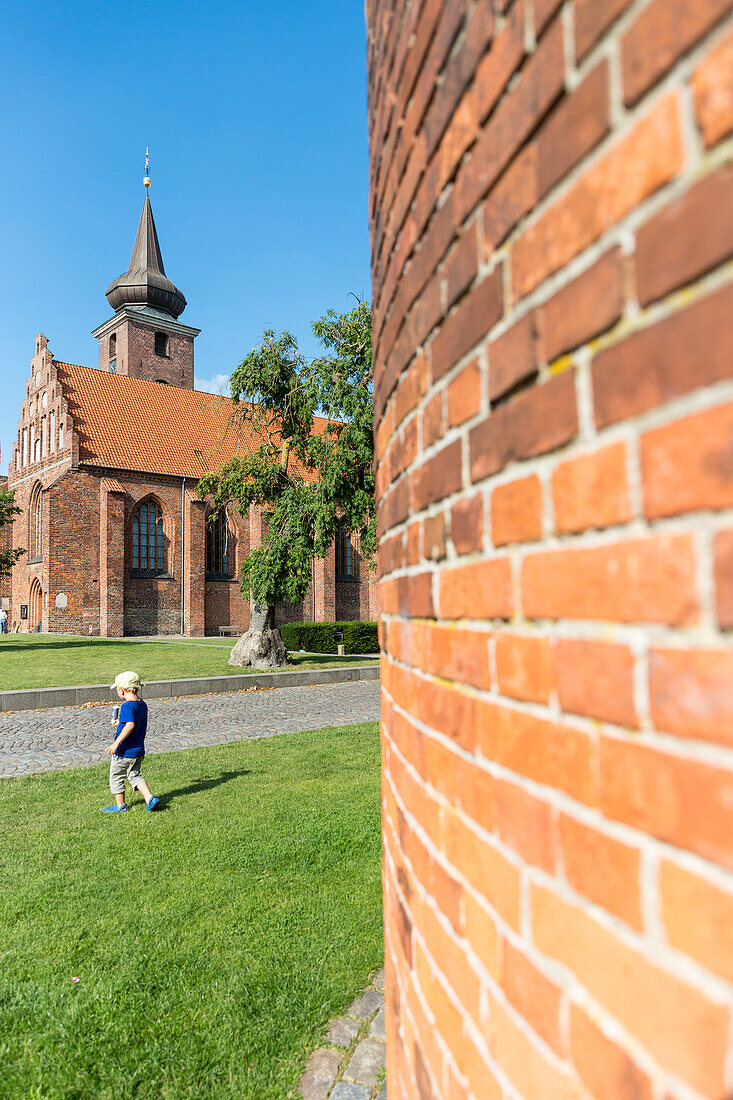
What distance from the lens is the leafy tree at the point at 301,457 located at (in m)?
15.2

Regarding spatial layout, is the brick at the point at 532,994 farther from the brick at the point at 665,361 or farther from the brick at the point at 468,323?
the brick at the point at 468,323

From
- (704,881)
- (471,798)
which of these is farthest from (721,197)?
(471,798)

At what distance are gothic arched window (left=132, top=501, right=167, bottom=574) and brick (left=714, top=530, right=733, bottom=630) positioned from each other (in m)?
34.6

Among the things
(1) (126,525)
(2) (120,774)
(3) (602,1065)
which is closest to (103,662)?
(2) (120,774)

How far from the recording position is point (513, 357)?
85cm

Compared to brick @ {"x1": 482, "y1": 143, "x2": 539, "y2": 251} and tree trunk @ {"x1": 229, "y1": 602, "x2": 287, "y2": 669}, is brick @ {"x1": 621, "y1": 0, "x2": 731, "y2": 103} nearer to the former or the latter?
brick @ {"x1": 482, "y1": 143, "x2": 539, "y2": 251}

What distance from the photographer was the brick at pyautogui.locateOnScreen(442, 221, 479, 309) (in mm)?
994

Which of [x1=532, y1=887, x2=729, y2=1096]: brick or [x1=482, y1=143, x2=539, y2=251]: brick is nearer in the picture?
[x1=532, y1=887, x2=729, y2=1096]: brick

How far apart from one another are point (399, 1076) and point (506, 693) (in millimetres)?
1424

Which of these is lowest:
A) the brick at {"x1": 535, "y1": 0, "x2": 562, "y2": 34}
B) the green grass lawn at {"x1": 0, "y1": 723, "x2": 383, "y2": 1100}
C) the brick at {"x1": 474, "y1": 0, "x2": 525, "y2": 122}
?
the green grass lawn at {"x1": 0, "y1": 723, "x2": 383, "y2": 1100}

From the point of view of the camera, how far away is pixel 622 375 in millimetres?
640

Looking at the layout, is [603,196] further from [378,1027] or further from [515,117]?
[378,1027]

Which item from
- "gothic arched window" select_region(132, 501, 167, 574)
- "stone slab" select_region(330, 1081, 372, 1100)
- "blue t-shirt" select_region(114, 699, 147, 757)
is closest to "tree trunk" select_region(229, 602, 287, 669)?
"blue t-shirt" select_region(114, 699, 147, 757)

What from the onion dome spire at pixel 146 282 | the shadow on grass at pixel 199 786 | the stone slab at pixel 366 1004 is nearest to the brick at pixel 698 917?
the stone slab at pixel 366 1004
